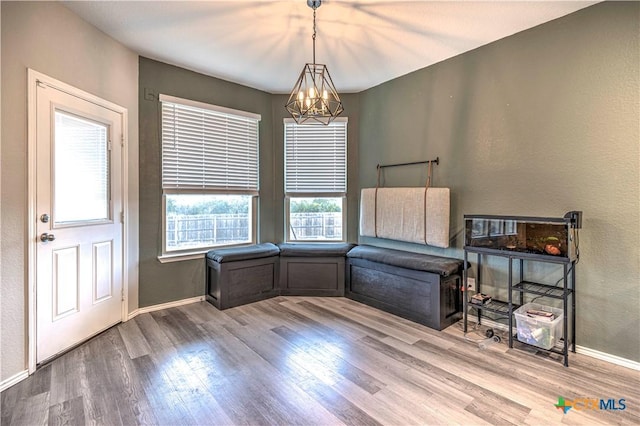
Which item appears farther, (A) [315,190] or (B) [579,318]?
(A) [315,190]

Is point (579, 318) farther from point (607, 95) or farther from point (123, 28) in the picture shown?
point (123, 28)

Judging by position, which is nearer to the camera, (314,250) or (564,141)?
(564,141)

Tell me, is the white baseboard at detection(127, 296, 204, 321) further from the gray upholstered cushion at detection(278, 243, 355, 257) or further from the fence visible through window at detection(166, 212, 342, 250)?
the gray upholstered cushion at detection(278, 243, 355, 257)

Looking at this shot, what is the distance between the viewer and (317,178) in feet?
14.2

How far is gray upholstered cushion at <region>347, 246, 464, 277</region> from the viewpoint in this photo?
118 inches

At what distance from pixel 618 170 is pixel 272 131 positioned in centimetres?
368

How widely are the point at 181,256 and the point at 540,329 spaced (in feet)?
11.9

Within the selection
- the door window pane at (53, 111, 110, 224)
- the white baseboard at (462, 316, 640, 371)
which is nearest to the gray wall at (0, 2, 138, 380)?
the door window pane at (53, 111, 110, 224)

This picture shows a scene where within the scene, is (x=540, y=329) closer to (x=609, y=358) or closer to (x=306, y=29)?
(x=609, y=358)

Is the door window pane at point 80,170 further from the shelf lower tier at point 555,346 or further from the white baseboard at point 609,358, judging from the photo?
the white baseboard at point 609,358

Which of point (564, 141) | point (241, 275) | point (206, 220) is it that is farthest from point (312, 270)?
point (564, 141)

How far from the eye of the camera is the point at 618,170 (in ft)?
7.63

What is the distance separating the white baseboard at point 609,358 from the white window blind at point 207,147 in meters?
3.76

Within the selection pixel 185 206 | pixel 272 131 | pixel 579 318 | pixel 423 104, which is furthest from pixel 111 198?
pixel 579 318
